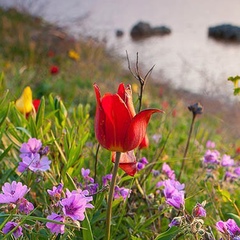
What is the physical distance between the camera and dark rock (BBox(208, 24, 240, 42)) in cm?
1537

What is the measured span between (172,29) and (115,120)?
15.3m

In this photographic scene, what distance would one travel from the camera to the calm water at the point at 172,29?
8062mm

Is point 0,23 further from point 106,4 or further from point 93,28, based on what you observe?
point 106,4

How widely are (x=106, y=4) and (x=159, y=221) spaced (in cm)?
1445

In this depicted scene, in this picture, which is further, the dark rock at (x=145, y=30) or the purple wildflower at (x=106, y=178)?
the dark rock at (x=145, y=30)

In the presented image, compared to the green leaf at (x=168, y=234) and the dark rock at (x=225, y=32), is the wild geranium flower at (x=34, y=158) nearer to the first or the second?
the green leaf at (x=168, y=234)

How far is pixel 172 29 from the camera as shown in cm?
1579

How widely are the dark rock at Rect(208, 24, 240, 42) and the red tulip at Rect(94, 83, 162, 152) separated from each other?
14.2m

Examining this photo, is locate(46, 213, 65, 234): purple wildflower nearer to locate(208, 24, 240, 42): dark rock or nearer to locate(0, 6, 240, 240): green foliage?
locate(0, 6, 240, 240): green foliage

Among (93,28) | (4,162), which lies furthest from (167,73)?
(4,162)

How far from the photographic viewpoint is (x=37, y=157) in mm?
1031

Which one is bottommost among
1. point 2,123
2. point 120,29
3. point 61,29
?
point 120,29

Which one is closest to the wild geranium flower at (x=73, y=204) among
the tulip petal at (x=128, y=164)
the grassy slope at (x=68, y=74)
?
the tulip petal at (x=128, y=164)

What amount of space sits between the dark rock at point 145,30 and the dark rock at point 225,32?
1.60 metres
